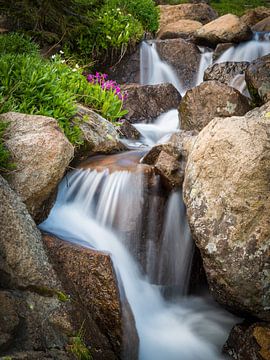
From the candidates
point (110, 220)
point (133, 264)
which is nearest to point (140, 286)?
point (133, 264)

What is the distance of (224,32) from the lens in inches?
484

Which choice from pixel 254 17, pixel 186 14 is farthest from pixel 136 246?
pixel 186 14

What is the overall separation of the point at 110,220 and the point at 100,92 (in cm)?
315

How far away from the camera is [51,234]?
4492mm

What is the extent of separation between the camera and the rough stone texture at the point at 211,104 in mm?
8453

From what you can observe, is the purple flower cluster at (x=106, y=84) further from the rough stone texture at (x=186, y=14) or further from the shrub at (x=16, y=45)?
the rough stone texture at (x=186, y=14)

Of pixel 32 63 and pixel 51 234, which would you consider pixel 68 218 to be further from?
pixel 32 63

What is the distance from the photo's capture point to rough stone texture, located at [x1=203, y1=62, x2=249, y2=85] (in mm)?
9953

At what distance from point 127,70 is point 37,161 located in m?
7.58

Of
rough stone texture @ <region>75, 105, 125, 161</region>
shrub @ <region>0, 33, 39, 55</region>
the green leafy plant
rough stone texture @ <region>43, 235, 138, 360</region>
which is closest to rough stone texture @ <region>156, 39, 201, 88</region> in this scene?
shrub @ <region>0, 33, 39, 55</region>

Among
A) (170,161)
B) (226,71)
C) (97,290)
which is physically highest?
(226,71)

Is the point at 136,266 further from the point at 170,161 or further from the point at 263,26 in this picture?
the point at 263,26

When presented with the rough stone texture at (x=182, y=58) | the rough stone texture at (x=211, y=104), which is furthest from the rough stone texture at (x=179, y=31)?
the rough stone texture at (x=211, y=104)

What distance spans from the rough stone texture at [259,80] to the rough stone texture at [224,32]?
172 inches
